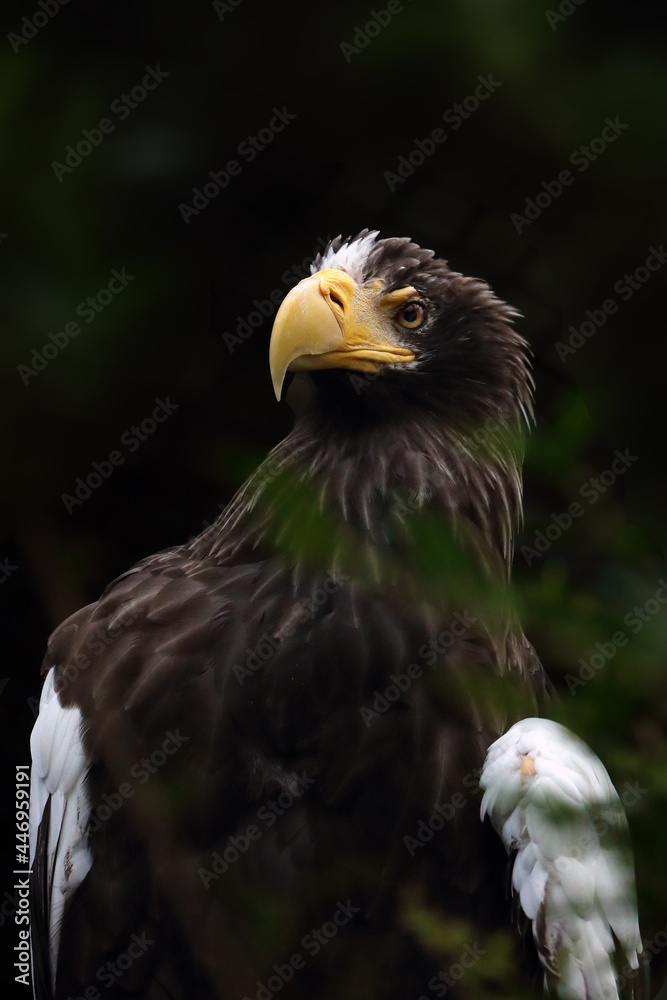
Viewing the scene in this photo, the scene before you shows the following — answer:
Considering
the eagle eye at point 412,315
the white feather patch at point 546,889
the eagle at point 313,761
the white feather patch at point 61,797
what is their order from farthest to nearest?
the eagle eye at point 412,315, the white feather patch at point 61,797, the eagle at point 313,761, the white feather patch at point 546,889

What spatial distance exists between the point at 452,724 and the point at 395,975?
1.45ft

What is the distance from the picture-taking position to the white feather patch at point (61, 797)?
2094mm

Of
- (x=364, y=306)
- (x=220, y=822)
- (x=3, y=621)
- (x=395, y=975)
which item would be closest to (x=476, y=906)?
(x=395, y=975)

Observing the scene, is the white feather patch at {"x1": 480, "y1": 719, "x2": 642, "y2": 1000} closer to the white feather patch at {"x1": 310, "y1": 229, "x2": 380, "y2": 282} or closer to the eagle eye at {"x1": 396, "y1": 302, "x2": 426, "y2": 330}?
the eagle eye at {"x1": 396, "y1": 302, "x2": 426, "y2": 330}

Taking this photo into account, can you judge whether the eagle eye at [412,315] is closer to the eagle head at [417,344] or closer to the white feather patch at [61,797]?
the eagle head at [417,344]

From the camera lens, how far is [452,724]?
6.46 feet

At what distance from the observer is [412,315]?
2.23 meters

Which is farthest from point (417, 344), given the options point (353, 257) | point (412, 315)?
point (353, 257)

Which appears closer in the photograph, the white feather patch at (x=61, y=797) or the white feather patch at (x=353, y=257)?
the white feather patch at (x=61, y=797)

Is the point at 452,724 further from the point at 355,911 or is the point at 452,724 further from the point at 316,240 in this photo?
the point at 316,240

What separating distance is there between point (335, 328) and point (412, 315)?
0.77 ft

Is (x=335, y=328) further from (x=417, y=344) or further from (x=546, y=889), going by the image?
(x=546, y=889)

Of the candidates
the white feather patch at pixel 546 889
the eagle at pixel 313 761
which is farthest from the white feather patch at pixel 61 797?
the white feather patch at pixel 546 889

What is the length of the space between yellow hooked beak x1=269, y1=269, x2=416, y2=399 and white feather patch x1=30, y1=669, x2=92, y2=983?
789 mm
